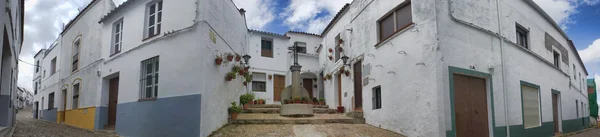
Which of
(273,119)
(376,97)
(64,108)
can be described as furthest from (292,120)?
(64,108)

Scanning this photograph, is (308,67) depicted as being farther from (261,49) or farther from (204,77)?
(204,77)

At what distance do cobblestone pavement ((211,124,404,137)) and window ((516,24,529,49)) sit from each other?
5.66 m

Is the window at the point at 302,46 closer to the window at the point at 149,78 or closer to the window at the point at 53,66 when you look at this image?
the window at the point at 149,78

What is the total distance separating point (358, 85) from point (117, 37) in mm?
8073

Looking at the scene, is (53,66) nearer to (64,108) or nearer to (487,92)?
(64,108)

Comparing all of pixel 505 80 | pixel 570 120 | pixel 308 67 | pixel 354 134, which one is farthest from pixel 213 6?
pixel 570 120

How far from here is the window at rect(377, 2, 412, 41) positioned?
1007 cm

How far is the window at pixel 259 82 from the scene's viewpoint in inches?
706

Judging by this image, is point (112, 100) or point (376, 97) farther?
point (112, 100)

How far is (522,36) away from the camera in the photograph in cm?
1231

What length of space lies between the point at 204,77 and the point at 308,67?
10409 millimetres

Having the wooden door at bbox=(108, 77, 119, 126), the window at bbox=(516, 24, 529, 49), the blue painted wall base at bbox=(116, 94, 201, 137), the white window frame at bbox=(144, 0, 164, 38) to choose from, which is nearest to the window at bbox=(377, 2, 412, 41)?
the window at bbox=(516, 24, 529, 49)

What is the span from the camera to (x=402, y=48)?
9883 mm

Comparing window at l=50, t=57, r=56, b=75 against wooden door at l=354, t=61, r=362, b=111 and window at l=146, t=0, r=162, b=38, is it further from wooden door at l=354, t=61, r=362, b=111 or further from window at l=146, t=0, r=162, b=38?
wooden door at l=354, t=61, r=362, b=111
